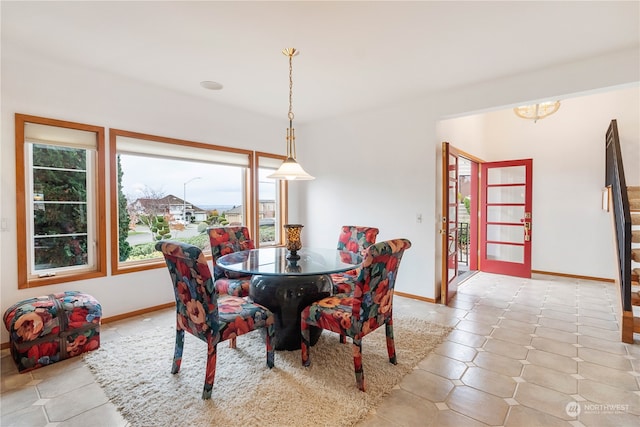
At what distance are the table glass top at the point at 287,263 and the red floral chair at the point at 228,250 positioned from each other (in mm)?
301

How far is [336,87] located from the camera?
364 cm

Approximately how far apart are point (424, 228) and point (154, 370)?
10.9 feet

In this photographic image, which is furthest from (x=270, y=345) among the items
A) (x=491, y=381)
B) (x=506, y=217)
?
(x=506, y=217)

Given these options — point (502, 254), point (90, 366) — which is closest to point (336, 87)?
point (90, 366)

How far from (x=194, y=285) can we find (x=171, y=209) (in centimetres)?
234

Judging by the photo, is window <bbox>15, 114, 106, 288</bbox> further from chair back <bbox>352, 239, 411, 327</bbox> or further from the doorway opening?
the doorway opening

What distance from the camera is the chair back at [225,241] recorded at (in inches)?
135

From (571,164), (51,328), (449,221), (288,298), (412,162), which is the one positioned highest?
(571,164)

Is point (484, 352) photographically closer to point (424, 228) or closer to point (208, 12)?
point (424, 228)

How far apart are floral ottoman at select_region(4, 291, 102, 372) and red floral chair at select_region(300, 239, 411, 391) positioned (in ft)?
6.23

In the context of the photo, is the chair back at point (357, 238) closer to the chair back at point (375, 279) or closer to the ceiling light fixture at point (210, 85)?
the chair back at point (375, 279)

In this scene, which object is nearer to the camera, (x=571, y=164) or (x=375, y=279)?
(x=375, y=279)

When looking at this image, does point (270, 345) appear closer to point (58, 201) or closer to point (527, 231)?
point (58, 201)

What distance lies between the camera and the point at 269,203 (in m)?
5.14
